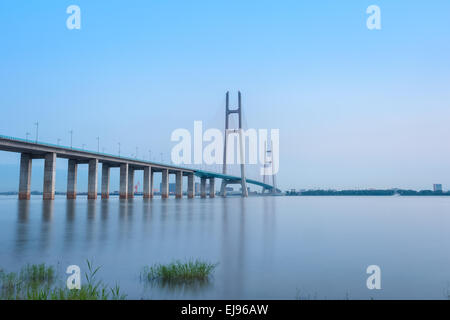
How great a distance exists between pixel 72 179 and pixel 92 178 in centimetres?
478

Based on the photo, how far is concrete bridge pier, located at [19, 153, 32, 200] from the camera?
68625mm

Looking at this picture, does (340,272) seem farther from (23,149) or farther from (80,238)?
(23,149)

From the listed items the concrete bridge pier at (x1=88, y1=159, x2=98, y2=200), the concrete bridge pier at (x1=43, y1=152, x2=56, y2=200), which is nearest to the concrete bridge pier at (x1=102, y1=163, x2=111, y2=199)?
the concrete bridge pier at (x1=88, y1=159, x2=98, y2=200)

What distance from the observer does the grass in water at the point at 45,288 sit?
6309 mm

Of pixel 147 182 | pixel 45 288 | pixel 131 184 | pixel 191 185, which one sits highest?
pixel 147 182

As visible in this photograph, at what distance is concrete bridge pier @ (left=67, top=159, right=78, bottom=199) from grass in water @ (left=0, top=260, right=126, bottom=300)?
250 ft

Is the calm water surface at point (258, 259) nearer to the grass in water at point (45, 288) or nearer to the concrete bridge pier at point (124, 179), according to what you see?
the grass in water at point (45, 288)

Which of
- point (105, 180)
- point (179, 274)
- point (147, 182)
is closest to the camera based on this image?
point (179, 274)

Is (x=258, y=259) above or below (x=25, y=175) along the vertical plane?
below

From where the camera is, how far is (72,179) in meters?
81.1

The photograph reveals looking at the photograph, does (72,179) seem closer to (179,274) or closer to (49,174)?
(49,174)

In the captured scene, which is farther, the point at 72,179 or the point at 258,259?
the point at 72,179

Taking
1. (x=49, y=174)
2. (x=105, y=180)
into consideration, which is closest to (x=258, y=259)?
(x=49, y=174)

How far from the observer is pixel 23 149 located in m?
61.0
